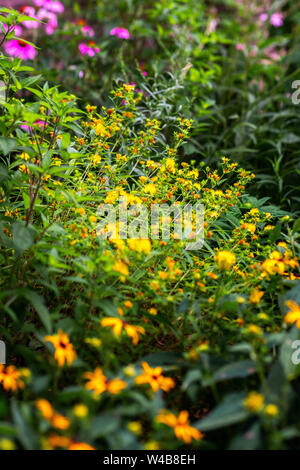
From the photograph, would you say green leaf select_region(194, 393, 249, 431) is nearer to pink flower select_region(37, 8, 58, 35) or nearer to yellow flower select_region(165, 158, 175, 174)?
yellow flower select_region(165, 158, 175, 174)

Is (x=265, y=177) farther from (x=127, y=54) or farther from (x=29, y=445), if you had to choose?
(x=29, y=445)

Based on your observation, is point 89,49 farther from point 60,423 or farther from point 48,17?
point 60,423

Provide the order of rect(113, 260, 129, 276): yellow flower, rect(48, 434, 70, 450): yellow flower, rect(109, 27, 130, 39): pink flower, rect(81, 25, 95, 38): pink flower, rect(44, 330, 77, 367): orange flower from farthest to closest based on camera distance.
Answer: rect(81, 25, 95, 38): pink flower < rect(109, 27, 130, 39): pink flower < rect(113, 260, 129, 276): yellow flower < rect(44, 330, 77, 367): orange flower < rect(48, 434, 70, 450): yellow flower

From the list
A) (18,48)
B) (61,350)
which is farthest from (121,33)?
(61,350)

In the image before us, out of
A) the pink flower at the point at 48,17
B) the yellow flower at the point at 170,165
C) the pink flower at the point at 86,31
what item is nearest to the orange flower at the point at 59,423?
the yellow flower at the point at 170,165

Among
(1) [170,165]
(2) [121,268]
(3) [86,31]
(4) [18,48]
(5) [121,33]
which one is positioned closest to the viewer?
(2) [121,268]

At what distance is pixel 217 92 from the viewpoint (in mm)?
2410

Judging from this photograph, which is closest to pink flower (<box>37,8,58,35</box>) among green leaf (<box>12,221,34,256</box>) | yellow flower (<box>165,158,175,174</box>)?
yellow flower (<box>165,158,175,174</box>)

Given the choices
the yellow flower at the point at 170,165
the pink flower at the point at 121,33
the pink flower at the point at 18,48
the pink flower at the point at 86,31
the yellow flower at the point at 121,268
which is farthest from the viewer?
the pink flower at the point at 86,31

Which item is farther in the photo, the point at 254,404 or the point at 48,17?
the point at 48,17

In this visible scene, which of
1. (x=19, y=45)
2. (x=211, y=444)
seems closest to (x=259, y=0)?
(x=19, y=45)

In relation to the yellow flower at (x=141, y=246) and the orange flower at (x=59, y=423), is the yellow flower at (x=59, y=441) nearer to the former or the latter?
the orange flower at (x=59, y=423)

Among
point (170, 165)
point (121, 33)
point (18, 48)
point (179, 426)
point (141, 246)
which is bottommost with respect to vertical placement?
point (179, 426)
